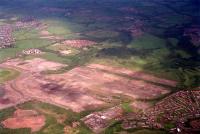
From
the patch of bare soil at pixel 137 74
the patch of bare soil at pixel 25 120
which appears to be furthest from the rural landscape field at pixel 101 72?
the patch of bare soil at pixel 25 120

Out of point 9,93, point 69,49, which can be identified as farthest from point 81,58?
point 9,93

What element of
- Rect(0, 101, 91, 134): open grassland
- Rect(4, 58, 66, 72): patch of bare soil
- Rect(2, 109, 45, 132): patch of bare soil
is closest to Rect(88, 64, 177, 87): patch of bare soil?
Rect(4, 58, 66, 72): patch of bare soil

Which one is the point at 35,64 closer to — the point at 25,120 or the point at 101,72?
the point at 101,72

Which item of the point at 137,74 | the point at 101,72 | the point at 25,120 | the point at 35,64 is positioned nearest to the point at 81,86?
the point at 101,72

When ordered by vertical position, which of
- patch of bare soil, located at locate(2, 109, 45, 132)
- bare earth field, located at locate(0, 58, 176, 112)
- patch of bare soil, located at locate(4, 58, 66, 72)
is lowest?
patch of bare soil, located at locate(2, 109, 45, 132)

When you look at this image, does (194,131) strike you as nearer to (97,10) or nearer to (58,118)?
(58,118)

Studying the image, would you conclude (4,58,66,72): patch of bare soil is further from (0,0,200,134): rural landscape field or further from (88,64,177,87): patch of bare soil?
(88,64,177,87): patch of bare soil

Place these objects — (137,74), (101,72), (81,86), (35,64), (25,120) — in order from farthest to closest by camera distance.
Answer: (35,64) < (101,72) < (137,74) < (81,86) < (25,120)
